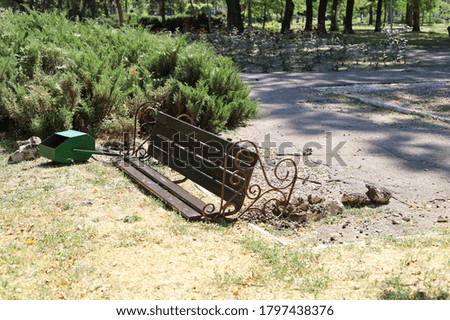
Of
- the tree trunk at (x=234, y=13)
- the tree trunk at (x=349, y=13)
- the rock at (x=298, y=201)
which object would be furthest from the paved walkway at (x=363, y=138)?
the tree trunk at (x=349, y=13)

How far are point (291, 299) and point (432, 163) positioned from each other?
4.71m

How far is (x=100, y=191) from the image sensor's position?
7051 mm

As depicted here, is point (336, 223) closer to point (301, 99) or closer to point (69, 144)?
point (69, 144)

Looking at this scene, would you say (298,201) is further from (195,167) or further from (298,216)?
(195,167)

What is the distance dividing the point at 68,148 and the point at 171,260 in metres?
3.66

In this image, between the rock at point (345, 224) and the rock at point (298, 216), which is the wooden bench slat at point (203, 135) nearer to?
the rock at point (298, 216)

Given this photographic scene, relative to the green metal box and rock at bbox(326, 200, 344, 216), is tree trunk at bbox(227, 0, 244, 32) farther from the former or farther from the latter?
rock at bbox(326, 200, 344, 216)

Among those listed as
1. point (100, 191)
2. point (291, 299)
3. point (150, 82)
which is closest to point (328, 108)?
point (150, 82)

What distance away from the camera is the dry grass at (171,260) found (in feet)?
14.6

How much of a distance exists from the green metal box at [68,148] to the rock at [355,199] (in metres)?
3.54

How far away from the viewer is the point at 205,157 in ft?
22.1

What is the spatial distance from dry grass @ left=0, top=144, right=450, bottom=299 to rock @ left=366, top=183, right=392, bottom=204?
1069 millimetres

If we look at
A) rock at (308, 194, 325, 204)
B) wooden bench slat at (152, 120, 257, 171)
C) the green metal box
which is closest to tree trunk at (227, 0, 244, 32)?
the green metal box

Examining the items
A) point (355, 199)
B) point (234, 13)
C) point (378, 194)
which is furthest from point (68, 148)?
point (234, 13)
